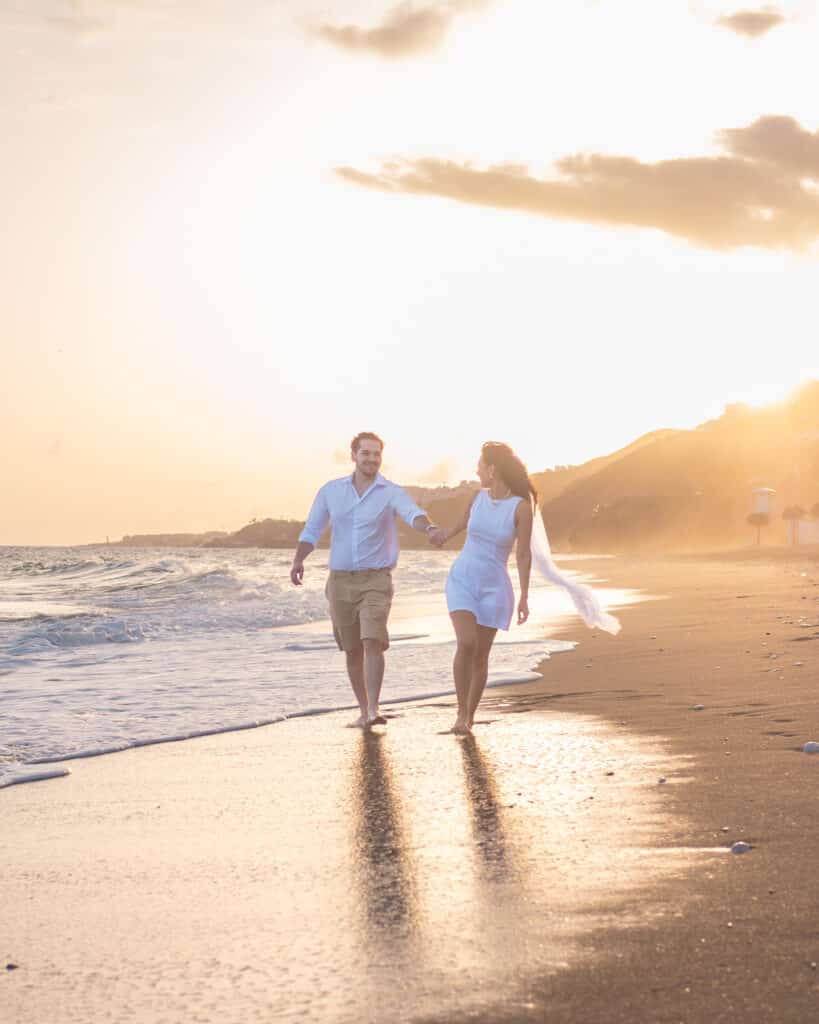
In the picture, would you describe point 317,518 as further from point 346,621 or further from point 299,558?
point 346,621

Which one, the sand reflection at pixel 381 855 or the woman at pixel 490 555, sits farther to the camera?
the woman at pixel 490 555

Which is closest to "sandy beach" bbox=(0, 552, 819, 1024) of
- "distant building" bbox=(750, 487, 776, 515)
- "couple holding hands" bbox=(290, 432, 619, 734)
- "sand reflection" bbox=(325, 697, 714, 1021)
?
"sand reflection" bbox=(325, 697, 714, 1021)

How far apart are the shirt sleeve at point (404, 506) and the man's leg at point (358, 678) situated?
1005 millimetres

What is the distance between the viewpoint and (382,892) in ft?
13.5

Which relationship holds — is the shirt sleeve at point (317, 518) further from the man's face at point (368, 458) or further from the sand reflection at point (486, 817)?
the sand reflection at point (486, 817)

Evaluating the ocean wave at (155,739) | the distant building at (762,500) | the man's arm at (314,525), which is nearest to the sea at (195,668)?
the ocean wave at (155,739)

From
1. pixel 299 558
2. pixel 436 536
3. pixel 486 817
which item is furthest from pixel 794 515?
pixel 486 817

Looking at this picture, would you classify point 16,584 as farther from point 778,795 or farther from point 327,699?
point 778,795

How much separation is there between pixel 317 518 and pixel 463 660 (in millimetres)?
1719

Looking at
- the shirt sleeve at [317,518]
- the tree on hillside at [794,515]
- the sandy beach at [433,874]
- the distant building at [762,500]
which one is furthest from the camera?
the distant building at [762,500]

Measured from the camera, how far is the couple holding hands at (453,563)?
812 centimetres

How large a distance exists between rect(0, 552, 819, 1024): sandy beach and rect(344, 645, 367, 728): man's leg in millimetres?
437

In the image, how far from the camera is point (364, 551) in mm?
8617

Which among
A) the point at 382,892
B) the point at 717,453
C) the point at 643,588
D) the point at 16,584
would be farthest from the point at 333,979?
the point at 717,453
